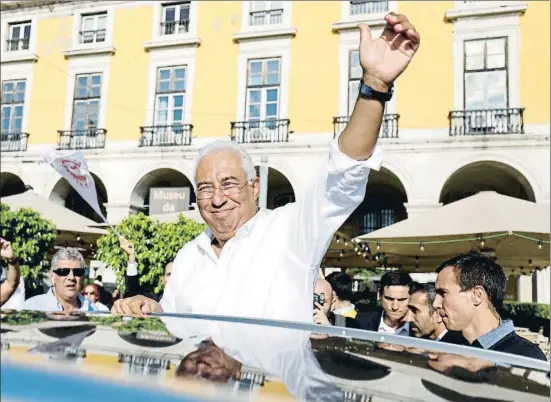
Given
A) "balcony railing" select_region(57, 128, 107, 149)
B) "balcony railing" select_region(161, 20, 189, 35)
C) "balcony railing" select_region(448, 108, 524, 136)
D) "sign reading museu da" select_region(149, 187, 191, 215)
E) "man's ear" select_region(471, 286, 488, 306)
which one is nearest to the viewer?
"man's ear" select_region(471, 286, 488, 306)

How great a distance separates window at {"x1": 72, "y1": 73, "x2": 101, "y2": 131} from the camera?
58.3ft

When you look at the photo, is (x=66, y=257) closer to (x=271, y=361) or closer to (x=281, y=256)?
(x=281, y=256)

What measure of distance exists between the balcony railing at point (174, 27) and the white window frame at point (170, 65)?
24.8 inches

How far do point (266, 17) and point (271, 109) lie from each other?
2667 millimetres

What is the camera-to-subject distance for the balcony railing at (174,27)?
1722cm

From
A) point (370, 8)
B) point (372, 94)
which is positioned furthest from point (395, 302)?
point (370, 8)

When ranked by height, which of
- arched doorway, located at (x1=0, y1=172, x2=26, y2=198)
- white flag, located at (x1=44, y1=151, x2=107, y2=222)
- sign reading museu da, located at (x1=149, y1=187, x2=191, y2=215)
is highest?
arched doorway, located at (x1=0, y1=172, x2=26, y2=198)

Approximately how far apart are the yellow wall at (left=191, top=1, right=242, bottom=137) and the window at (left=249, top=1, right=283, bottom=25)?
0.45m

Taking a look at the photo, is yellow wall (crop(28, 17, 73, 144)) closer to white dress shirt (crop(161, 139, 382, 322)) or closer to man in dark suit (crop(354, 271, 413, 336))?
man in dark suit (crop(354, 271, 413, 336))

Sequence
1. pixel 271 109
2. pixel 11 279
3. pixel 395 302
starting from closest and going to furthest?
pixel 11 279, pixel 395 302, pixel 271 109

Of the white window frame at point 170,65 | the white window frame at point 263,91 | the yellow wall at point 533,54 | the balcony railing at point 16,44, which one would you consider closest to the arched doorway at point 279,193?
the white window frame at point 263,91

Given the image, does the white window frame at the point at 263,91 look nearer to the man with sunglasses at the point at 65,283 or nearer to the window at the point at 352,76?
the window at the point at 352,76

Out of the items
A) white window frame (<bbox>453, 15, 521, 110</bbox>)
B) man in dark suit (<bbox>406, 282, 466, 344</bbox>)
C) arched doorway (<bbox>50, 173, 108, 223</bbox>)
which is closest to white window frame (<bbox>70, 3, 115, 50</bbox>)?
arched doorway (<bbox>50, 173, 108, 223</bbox>)

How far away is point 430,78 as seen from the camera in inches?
588
